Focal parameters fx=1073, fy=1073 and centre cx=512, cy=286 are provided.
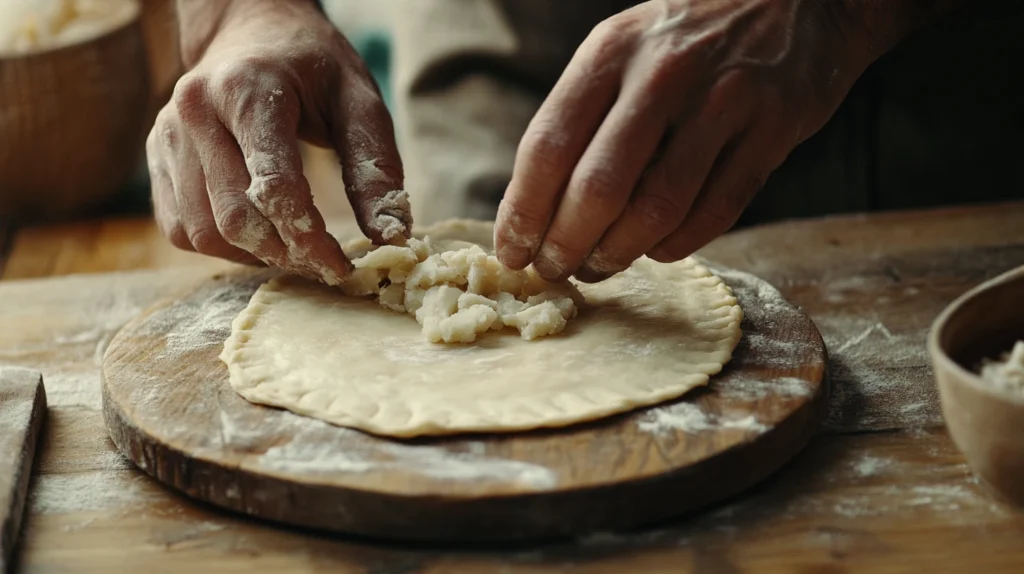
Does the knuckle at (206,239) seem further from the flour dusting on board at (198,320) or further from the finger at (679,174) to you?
the finger at (679,174)

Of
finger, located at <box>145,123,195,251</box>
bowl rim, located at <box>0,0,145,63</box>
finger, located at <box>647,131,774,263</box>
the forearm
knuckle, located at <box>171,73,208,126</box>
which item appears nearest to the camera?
finger, located at <box>647,131,774,263</box>

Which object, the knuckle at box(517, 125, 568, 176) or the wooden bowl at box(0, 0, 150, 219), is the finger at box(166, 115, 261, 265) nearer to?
the knuckle at box(517, 125, 568, 176)

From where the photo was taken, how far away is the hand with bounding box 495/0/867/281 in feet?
5.92

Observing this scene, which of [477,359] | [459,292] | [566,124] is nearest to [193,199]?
[459,292]

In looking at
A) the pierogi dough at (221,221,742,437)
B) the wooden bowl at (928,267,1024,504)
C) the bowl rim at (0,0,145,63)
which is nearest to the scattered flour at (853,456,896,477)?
the wooden bowl at (928,267,1024,504)

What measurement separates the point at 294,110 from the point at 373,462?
2.85ft

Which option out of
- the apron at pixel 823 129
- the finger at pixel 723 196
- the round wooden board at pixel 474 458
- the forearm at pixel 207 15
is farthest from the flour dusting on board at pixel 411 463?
the apron at pixel 823 129

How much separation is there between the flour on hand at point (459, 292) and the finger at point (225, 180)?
0.19 m

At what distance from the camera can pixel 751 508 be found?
1603 mm

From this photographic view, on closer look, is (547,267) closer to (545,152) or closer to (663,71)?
(545,152)

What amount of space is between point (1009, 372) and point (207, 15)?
6.59ft

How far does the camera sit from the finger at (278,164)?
1987 millimetres

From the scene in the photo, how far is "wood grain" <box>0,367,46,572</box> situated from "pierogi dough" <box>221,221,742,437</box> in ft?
1.12

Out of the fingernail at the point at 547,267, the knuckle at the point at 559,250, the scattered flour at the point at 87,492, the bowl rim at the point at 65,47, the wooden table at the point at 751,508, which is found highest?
the knuckle at the point at 559,250
